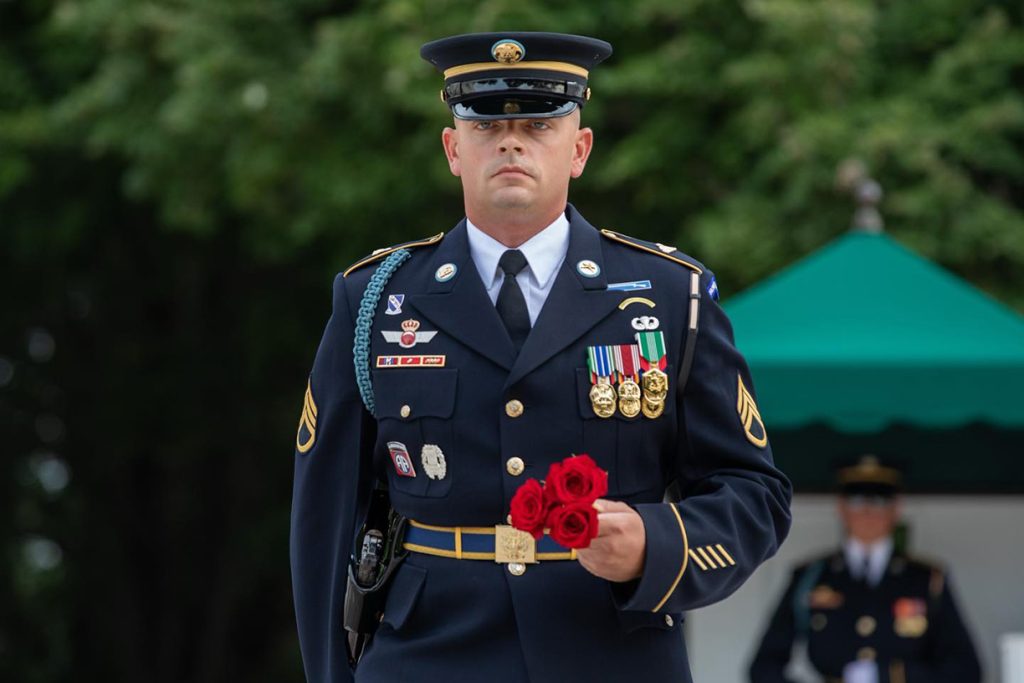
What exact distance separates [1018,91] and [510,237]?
513 centimetres

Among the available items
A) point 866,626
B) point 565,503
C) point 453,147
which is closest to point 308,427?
point 453,147

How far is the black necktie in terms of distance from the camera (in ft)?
11.4

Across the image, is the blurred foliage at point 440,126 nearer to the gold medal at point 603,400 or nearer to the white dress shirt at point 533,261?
the white dress shirt at point 533,261

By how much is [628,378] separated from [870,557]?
393cm

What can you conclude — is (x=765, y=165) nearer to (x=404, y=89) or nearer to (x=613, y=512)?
(x=404, y=89)

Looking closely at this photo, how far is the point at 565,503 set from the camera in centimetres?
297

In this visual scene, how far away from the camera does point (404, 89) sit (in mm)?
8141

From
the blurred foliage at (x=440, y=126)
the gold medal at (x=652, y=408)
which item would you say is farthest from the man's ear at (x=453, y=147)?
the blurred foliage at (x=440, y=126)

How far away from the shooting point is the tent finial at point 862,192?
719 cm

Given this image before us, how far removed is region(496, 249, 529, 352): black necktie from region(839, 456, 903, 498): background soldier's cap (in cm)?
380

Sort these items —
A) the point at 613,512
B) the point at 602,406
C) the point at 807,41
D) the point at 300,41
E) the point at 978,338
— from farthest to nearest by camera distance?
the point at 300,41
the point at 807,41
the point at 978,338
the point at 602,406
the point at 613,512

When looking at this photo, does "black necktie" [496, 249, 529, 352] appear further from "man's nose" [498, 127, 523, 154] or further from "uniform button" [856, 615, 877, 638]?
"uniform button" [856, 615, 877, 638]

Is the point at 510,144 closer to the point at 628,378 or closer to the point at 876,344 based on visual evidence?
the point at 628,378

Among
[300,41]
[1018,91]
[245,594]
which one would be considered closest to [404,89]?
[300,41]
